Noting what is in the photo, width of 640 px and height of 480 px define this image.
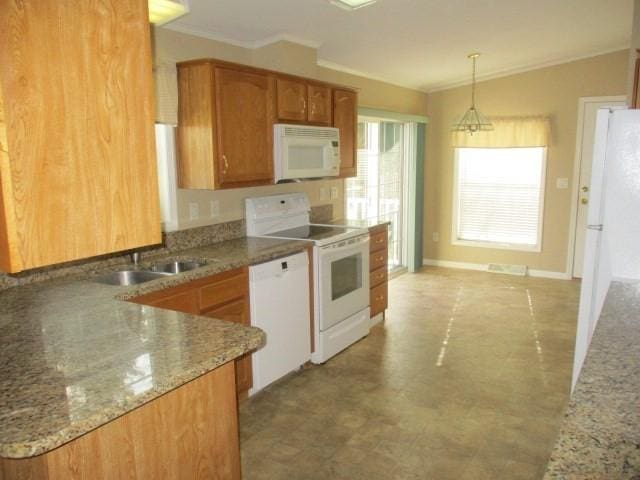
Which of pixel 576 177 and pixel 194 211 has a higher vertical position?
pixel 576 177

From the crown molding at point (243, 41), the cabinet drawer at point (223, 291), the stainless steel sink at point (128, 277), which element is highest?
the crown molding at point (243, 41)

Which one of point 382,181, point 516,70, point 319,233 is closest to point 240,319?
point 319,233

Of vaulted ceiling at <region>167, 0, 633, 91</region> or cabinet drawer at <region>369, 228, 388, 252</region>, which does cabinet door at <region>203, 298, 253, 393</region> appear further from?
vaulted ceiling at <region>167, 0, 633, 91</region>

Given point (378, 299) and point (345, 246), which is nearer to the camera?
point (345, 246)

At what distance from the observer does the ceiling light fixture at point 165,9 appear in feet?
5.71

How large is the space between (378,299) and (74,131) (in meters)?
3.30

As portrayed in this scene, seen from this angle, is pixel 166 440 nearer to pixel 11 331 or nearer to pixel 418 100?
pixel 11 331

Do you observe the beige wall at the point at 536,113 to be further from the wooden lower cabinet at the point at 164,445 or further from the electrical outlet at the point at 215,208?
the wooden lower cabinet at the point at 164,445

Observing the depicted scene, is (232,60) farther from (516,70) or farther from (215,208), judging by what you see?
(516,70)

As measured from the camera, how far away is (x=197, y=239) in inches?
130

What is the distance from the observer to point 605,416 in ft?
3.28

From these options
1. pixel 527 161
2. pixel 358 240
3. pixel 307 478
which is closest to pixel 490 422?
pixel 307 478

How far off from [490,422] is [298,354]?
1233 millimetres

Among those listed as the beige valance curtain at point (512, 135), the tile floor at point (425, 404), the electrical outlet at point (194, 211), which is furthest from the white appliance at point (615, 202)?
the beige valance curtain at point (512, 135)
